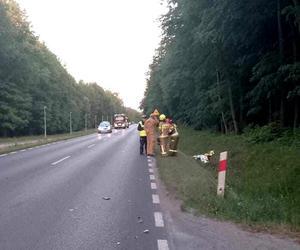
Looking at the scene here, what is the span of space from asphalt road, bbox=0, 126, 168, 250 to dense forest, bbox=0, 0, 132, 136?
156ft

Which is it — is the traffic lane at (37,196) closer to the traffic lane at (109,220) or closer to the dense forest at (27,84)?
the traffic lane at (109,220)

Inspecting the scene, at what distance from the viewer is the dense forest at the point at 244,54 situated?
18.7 metres

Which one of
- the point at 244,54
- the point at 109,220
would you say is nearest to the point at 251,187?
the point at 109,220

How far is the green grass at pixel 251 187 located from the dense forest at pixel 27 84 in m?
47.1

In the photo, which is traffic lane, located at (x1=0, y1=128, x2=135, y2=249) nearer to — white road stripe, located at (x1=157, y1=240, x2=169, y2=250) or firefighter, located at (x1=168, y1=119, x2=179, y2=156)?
white road stripe, located at (x1=157, y1=240, x2=169, y2=250)

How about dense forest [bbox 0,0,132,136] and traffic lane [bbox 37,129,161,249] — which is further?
dense forest [bbox 0,0,132,136]

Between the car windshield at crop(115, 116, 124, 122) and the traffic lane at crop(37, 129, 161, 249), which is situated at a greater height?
the car windshield at crop(115, 116, 124, 122)

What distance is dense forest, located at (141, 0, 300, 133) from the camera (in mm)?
18688

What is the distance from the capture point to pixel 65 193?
37.3ft

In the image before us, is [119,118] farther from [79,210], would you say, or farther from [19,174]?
[79,210]

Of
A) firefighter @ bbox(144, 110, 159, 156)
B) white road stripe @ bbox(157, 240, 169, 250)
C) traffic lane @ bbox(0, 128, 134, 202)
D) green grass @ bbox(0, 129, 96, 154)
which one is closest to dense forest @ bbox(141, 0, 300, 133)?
firefighter @ bbox(144, 110, 159, 156)

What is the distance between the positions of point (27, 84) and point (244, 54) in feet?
177

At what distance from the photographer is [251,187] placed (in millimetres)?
11914

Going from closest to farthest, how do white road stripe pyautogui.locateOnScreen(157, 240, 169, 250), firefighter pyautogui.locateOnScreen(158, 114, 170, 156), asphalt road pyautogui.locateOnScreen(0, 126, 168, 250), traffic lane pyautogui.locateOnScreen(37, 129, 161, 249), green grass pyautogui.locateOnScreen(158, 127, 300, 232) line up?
1. white road stripe pyautogui.locateOnScreen(157, 240, 169, 250)
2. traffic lane pyautogui.locateOnScreen(37, 129, 161, 249)
3. asphalt road pyautogui.locateOnScreen(0, 126, 168, 250)
4. green grass pyautogui.locateOnScreen(158, 127, 300, 232)
5. firefighter pyautogui.locateOnScreen(158, 114, 170, 156)
